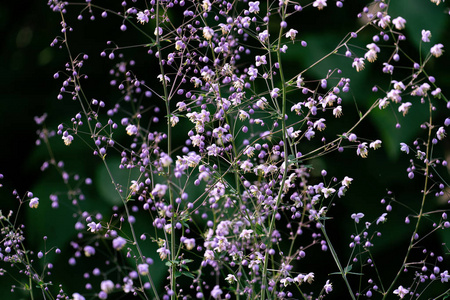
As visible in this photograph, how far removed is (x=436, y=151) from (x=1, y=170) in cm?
127

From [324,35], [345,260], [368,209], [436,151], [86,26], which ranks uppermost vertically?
[86,26]

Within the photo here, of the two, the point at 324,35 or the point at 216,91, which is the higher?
the point at 216,91

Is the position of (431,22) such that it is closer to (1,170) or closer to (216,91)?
(216,91)

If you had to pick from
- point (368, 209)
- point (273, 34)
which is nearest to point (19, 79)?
point (273, 34)

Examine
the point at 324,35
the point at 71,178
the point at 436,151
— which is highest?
the point at 324,35

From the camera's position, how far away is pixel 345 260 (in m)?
1.71

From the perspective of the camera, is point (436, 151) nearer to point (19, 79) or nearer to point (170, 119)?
point (170, 119)

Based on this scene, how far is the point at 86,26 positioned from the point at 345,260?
1048 mm

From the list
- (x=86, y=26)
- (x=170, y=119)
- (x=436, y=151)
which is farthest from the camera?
(x=86, y=26)

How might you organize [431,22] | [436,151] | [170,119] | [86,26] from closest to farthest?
[170,119] < [431,22] < [436,151] < [86,26]

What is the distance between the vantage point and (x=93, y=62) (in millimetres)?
1772

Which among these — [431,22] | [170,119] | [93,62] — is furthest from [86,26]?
[431,22]

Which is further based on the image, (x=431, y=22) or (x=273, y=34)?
(x=273, y=34)

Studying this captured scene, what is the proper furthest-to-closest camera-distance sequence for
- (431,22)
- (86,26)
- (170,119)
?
(86,26)
(431,22)
(170,119)
